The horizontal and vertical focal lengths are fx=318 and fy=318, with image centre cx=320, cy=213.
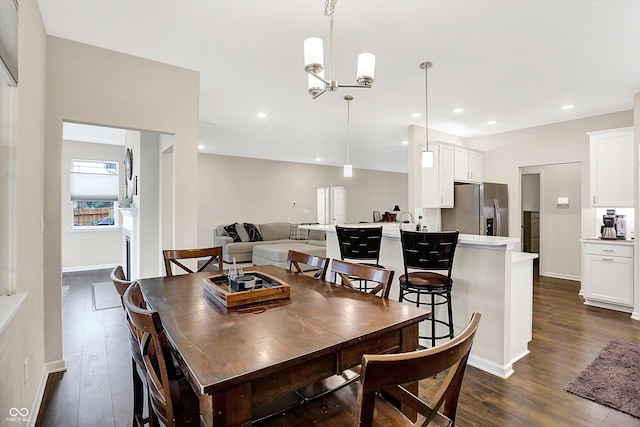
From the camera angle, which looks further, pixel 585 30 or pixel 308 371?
pixel 585 30

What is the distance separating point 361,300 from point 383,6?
77.1 inches

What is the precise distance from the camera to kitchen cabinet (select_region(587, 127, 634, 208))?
4.16 metres

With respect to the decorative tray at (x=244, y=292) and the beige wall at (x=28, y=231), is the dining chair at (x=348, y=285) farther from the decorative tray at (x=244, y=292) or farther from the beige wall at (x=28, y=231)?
the beige wall at (x=28, y=231)

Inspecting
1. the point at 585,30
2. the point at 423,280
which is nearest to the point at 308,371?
the point at 423,280

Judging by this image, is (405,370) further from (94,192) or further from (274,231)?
(94,192)

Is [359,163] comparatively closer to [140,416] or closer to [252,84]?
[252,84]

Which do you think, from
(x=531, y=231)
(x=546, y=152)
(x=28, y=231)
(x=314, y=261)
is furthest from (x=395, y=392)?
(x=531, y=231)

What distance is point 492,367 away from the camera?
2514mm

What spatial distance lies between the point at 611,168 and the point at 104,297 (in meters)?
7.33

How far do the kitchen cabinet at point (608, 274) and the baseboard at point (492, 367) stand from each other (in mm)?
2701

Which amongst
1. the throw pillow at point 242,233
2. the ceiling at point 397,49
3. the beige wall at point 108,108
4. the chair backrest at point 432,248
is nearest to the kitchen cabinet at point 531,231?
the ceiling at point 397,49

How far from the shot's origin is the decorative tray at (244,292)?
1.51 meters

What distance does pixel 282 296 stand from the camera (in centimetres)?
166

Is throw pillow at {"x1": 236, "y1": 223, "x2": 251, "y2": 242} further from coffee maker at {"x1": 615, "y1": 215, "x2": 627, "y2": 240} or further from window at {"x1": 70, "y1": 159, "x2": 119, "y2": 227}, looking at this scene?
Result: coffee maker at {"x1": 615, "y1": 215, "x2": 627, "y2": 240}
